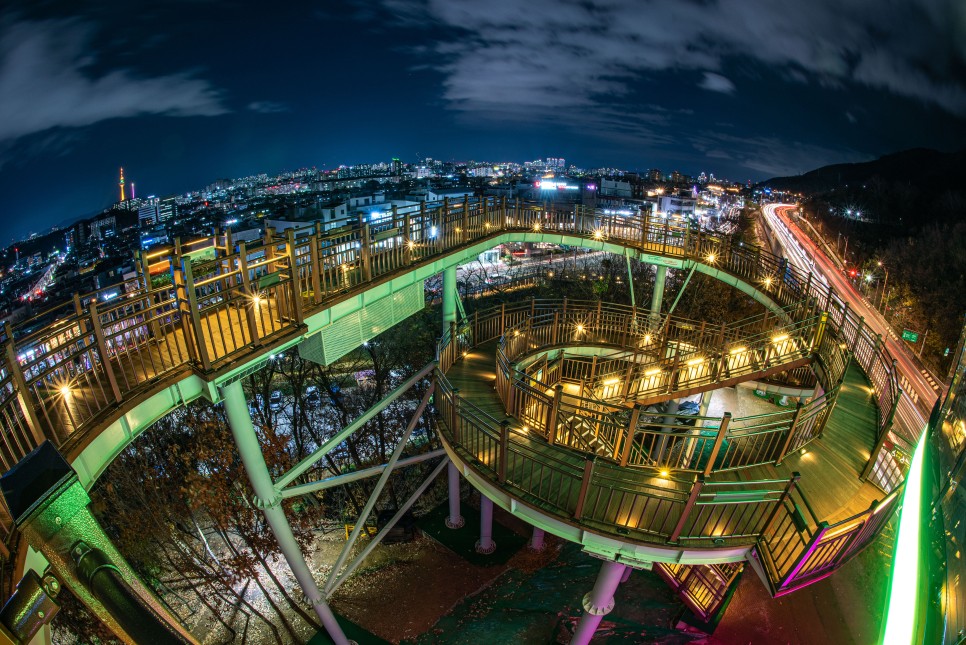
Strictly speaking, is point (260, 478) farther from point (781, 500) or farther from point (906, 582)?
point (906, 582)

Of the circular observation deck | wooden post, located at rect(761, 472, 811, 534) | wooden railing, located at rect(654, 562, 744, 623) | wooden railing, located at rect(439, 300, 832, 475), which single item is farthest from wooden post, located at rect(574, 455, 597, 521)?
wooden railing, located at rect(654, 562, 744, 623)

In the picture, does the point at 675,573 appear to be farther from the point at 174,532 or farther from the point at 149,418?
the point at 174,532

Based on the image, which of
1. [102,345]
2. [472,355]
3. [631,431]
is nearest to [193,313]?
[102,345]

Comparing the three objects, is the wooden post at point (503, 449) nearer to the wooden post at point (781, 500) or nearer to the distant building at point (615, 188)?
the wooden post at point (781, 500)

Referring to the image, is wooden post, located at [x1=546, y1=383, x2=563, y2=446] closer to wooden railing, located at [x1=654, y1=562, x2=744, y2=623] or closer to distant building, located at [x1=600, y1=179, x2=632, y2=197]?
wooden railing, located at [x1=654, y1=562, x2=744, y2=623]

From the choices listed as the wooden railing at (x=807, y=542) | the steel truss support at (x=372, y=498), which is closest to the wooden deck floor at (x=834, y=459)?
the wooden railing at (x=807, y=542)
